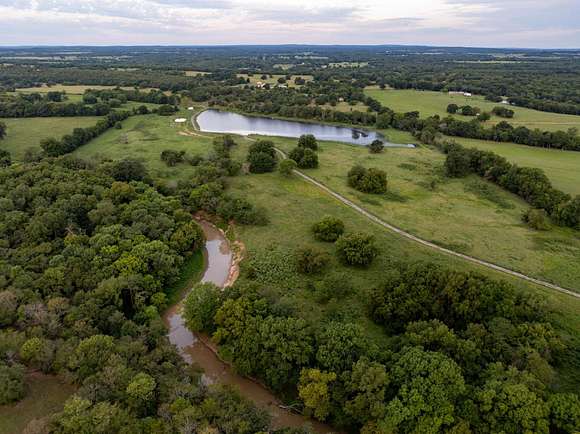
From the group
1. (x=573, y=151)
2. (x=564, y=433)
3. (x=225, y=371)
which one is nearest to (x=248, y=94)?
(x=573, y=151)

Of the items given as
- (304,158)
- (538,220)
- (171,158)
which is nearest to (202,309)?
(304,158)

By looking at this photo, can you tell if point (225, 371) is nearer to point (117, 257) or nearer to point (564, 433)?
point (117, 257)

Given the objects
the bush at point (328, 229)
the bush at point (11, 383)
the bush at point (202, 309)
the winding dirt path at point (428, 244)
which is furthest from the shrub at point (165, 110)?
the bush at point (11, 383)

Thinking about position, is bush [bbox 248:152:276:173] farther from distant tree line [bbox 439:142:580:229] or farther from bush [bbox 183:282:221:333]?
bush [bbox 183:282:221:333]

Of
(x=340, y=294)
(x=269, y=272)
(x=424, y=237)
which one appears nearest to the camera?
(x=340, y=294)

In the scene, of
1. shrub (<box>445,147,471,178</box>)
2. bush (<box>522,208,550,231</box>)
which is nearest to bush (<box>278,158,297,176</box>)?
shrub (<box>445,147,471,178</box>)

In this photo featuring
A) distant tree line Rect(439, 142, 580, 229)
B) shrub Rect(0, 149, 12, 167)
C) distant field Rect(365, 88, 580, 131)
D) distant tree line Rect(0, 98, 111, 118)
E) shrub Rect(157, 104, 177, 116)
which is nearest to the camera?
distant tree line Rect(439, 142, 580, 229)

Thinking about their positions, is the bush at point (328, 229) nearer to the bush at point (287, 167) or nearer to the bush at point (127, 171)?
the bush at point (287, 167)
